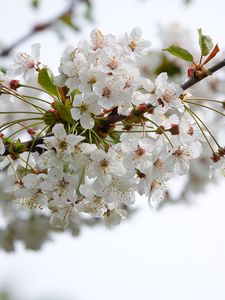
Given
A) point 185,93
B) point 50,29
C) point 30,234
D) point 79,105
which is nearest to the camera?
point 79,105

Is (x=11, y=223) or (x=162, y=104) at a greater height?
(x=11, y=223)

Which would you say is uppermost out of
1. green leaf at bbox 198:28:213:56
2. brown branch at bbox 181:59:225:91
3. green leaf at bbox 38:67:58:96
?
green leaf at bbox 38:67:58:96

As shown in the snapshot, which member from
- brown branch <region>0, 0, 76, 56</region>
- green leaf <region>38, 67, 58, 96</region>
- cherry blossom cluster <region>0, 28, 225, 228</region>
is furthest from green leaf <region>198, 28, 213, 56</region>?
brown branch <region>0, 0, 76, 56</region>

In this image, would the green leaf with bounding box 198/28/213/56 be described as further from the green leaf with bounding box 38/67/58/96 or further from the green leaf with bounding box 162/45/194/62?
the green leaf with bounding box 38/67/58/96

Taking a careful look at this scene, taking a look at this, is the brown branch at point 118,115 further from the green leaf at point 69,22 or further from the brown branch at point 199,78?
the green leaf at point 69,22

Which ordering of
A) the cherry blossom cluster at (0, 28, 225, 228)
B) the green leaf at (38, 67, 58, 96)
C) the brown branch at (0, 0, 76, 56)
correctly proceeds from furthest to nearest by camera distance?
1. the brown branch at (0, 0, 76, 56)
2. the green leaf at (38, 67, 58, 96)
3. the cherry blossom cluster at (0, 28, 225, 228)

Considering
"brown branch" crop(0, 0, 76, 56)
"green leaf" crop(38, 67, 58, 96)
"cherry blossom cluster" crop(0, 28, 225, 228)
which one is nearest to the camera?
"cherry blossom cluster" crop(0, 28, 225, 228)

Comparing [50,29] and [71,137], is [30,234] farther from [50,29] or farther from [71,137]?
[71,137]

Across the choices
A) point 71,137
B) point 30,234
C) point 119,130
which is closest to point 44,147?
point 71,137
